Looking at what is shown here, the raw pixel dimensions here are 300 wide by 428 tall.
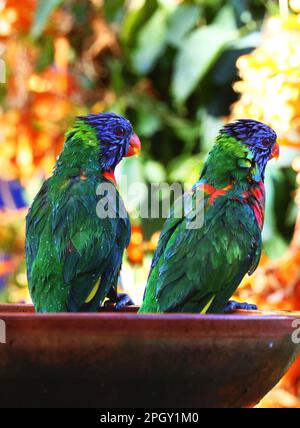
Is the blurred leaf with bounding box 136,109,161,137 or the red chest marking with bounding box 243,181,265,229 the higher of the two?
the blurred leaf with bounding box 136,109,161,137

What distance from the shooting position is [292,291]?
2146 mm

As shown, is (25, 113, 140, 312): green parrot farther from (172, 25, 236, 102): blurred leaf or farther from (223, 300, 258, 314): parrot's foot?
(172, 25, 236, 102): blurred leaf

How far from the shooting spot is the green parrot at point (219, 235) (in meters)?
1.17

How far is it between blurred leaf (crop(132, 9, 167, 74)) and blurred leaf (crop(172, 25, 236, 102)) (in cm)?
14

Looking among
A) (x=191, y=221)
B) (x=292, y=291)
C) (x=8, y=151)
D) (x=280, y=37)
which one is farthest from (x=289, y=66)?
(x=8, y=151)

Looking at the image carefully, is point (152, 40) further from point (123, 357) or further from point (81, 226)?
point (123, 357)

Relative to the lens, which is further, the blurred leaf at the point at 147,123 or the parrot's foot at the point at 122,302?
the blurred leaf at the point at 147,123

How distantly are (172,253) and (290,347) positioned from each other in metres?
0.28

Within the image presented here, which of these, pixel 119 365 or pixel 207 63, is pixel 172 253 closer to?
pixel 119 365

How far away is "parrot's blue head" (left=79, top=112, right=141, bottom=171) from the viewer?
1300mm

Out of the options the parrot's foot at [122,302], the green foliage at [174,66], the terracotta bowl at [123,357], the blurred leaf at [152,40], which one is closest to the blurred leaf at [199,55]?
the green foliage at [174,66]

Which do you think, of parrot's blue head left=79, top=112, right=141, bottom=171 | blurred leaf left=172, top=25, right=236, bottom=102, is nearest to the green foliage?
blurred leaf left=172, top=25, right=236, bottom=102

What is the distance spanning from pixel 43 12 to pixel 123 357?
2.09 m

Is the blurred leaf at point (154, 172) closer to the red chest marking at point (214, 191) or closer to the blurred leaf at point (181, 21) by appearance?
the blurred leaf at point (181, 21)
